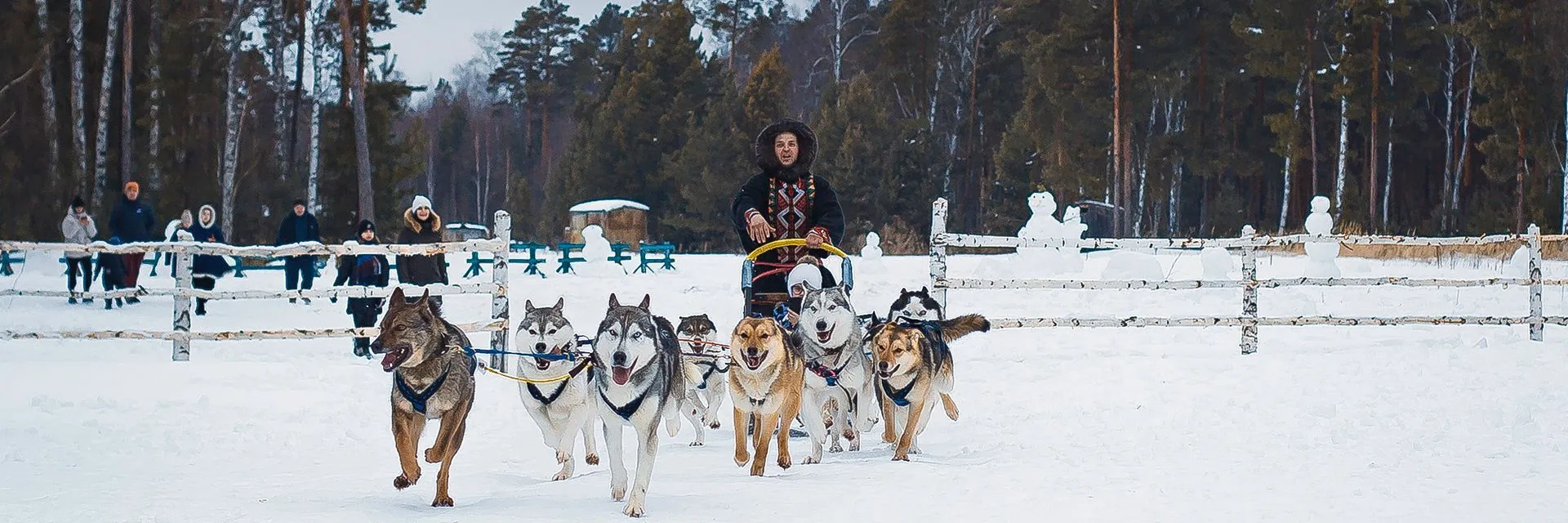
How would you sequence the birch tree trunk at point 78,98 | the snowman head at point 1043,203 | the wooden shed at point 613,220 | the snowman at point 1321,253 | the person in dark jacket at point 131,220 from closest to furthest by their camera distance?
the person in dark jacket at point 131,220 < the snowman at point 1321,253 < the snowman head at point 1043,203 < the birch tree trunk at point 78,98 < the wooden shed at point 613,220

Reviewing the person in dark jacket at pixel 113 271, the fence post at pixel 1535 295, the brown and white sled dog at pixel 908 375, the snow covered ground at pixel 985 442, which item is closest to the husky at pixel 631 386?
the snow covered ground at pixel 985 442

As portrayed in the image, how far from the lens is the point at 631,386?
5.26 meters

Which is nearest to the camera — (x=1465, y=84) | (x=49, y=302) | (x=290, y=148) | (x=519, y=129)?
(x=49, y=302)

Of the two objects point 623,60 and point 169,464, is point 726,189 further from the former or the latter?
point 169,464

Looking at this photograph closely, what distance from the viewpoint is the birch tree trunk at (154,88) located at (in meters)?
28.7

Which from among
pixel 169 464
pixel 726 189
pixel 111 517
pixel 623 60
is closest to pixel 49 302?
pixel 169 464

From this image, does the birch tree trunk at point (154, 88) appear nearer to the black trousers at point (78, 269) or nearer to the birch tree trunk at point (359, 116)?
the birch tree trunk at point (359, 116)

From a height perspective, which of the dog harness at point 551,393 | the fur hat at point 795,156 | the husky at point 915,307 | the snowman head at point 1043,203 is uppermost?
the snowman head at point 1043,203

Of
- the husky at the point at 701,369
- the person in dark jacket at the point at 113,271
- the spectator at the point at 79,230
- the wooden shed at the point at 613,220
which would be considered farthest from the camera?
the wooden shed at the point at 613,220

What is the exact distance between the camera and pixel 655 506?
5383 mm

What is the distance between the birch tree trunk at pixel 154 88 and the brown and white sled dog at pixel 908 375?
81.4 ft

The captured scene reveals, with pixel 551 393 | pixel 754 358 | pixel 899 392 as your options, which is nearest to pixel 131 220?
pixel 551 393

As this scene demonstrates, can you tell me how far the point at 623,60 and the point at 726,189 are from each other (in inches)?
337

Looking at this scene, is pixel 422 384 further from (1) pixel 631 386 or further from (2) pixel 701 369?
(2) pixel 701 369
